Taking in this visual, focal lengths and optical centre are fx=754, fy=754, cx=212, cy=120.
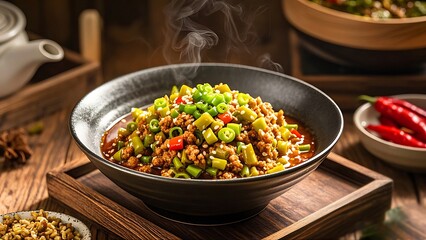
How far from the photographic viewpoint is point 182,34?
4.99m

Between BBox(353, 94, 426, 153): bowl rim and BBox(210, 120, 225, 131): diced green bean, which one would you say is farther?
BBox(353, 94, 426, 153): bowl rim

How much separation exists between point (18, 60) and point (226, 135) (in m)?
1.47

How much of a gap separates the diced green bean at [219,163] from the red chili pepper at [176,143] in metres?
0.12

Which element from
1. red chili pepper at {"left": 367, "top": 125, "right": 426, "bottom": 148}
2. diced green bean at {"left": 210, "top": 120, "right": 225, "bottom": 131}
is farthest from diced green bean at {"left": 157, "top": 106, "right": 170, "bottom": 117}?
red chili pepper at {"left": 367, "top": 125, "right": 426, "bottom": 148}

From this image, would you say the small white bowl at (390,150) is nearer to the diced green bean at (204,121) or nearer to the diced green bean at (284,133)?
the diced green bean at (284,133)

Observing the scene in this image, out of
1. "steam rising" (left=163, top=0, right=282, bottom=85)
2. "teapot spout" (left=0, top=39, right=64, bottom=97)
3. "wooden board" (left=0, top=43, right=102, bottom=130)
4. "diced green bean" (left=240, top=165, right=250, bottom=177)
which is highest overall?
"diced green bean" (left=240, top=165, right=250, bottom=177)

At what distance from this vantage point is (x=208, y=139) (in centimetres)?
235

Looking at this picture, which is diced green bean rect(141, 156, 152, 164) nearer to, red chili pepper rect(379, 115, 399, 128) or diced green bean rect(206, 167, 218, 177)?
diced green bean rect(206, 167, 218, 177)

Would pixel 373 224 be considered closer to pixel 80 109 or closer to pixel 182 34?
pixel 80 109

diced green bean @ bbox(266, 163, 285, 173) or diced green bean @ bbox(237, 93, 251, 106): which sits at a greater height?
diced green bean @ bbox(237, 93, 251, 106)

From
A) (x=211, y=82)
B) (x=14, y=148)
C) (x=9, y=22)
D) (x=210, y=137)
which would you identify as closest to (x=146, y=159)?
(x=210, y=137)

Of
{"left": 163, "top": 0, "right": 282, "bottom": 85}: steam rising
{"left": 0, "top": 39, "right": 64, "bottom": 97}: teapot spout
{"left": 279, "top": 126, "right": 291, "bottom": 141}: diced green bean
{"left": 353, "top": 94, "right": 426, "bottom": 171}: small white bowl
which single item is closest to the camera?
{"left": 279, "top": 126, "right": 291, "bottom": 141}: diced green bean

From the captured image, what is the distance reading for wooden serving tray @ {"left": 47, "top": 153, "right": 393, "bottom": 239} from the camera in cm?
249

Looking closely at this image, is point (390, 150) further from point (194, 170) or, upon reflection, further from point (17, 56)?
point (17, 56)
